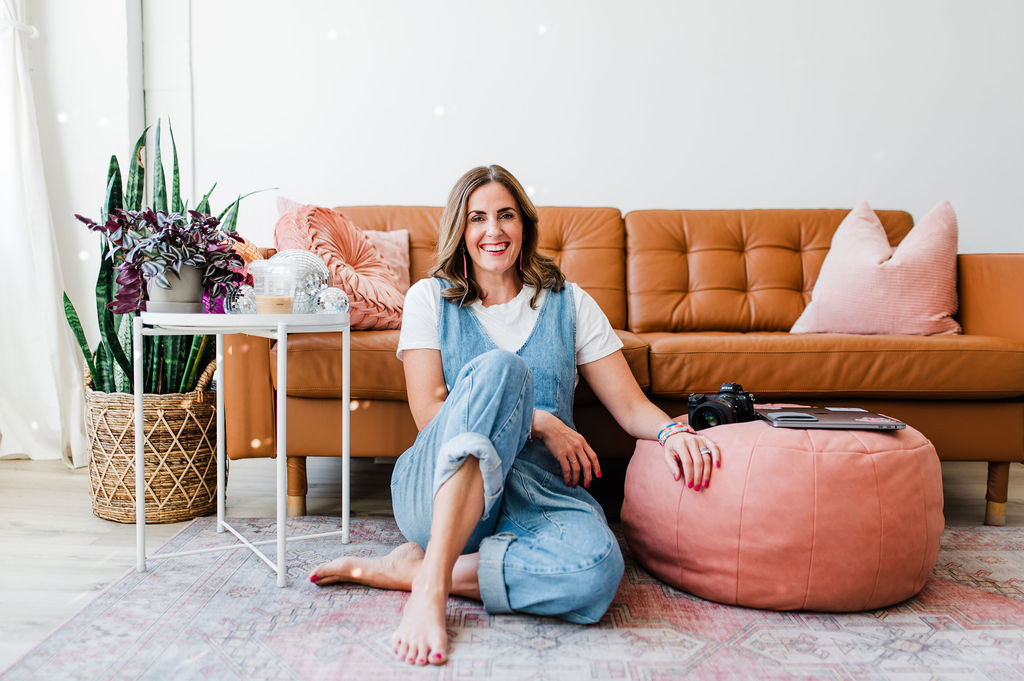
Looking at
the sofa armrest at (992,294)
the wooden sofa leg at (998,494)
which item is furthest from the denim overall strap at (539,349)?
the sofa armrest at (992,294)

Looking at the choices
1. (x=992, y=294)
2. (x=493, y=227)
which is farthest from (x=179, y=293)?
(x=992, y=294)

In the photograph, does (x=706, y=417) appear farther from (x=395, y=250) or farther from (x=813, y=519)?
(x=395, y=250)

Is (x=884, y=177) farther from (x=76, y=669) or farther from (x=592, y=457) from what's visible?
(x=76, y=669)

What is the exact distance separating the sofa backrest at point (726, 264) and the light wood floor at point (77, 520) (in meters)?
0.81

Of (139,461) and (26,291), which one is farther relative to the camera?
(26,291)

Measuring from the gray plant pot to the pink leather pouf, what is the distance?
3.39 feet

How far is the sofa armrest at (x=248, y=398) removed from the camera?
1.77 m

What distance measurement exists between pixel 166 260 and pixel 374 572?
0.74 m

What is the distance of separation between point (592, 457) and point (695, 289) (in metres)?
1.23

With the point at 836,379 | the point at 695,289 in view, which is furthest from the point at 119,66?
the point at 836,379

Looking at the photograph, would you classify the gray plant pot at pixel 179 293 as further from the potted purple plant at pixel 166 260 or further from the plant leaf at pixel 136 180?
the plant leaf at pixel 136 180

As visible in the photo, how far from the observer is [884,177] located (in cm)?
268

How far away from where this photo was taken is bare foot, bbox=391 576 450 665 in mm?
1075

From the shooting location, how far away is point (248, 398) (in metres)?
1.78
